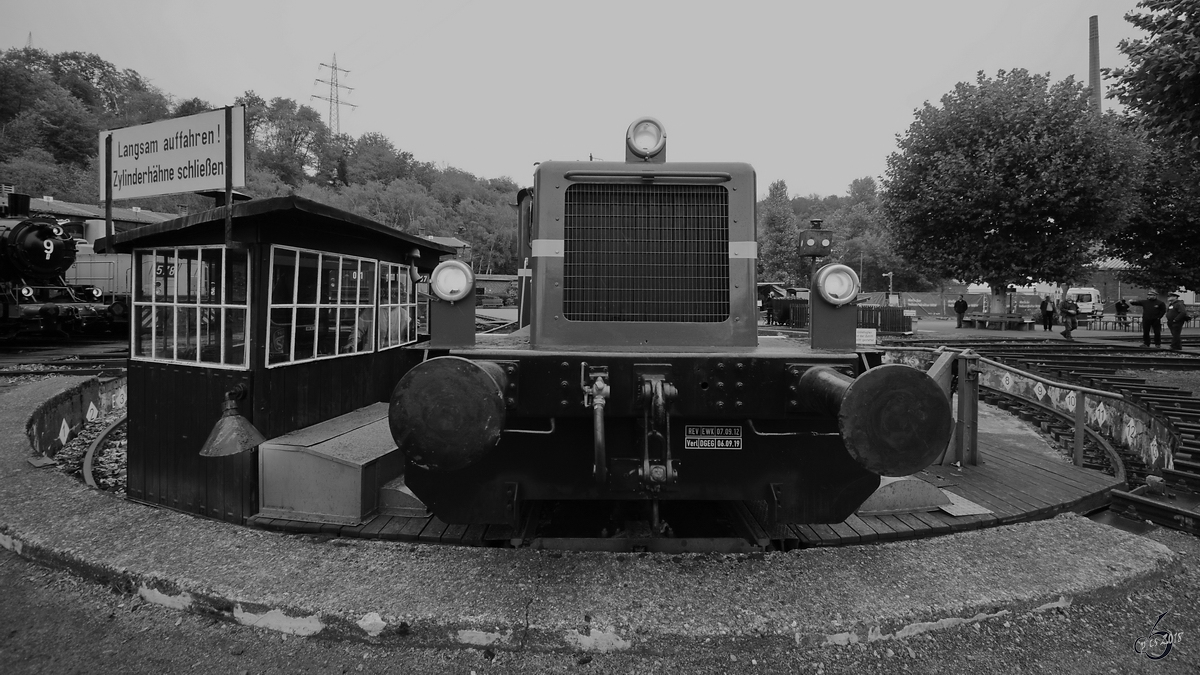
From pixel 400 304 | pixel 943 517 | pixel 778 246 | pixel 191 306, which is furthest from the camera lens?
pixel 778 246

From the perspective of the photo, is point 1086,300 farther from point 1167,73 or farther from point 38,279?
point 38,279

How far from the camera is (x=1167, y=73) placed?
781cm

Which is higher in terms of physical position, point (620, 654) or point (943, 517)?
point (943, 517)

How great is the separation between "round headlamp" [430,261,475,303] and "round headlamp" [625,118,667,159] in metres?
1.35

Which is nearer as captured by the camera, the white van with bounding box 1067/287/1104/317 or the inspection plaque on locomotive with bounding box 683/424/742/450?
the inspection plaque on locomotive with bounding box 683/424/742/450

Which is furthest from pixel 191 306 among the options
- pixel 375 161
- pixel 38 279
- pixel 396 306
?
pixel 375 161

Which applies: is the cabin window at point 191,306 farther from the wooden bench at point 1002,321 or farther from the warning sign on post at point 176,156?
the wooden bench at point 1002,321

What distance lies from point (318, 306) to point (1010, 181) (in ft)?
63.1

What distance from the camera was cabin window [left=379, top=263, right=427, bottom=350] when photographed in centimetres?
683

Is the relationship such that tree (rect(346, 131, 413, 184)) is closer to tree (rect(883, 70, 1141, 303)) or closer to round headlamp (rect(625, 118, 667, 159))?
tree (rect(883, 70, 1141, 303))

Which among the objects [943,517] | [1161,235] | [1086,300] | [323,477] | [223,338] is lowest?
[943,517]

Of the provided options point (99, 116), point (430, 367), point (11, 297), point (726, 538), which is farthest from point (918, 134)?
point (99, 116)

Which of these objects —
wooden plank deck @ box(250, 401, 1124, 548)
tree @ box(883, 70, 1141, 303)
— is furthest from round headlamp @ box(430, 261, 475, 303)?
tree @ box(883, 70, 1141, 303)

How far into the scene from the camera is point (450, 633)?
9.22ft
